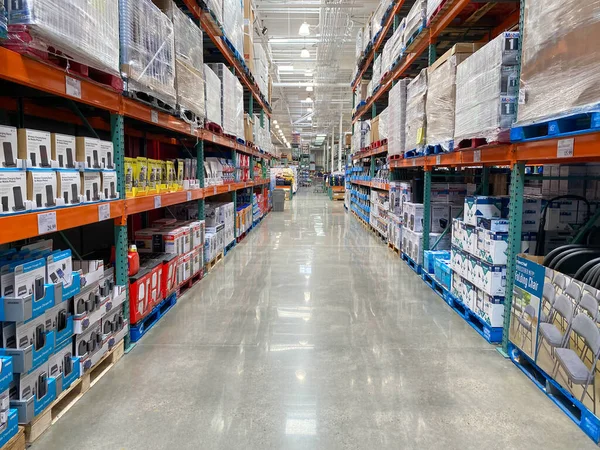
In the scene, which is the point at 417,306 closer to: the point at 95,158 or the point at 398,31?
the point at 95,158

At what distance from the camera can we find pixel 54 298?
2.20 meters

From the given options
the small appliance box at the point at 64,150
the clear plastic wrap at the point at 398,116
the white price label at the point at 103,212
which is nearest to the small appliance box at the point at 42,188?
the small appliance box at the point at 64,150

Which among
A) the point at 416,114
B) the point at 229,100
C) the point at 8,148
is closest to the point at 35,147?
the point at 8,148

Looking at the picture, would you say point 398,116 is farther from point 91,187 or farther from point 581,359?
point 91,187

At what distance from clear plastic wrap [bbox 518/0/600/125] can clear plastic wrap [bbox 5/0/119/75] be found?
2749 millimetres

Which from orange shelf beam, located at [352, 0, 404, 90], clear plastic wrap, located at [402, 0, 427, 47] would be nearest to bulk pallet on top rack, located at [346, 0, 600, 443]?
clear plastic wrap, located at [402, 0, 427, 47]

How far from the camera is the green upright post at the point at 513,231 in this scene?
311 centimetres

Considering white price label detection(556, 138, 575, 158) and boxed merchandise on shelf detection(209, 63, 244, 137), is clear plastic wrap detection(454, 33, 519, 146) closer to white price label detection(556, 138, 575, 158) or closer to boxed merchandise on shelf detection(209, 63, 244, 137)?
white price label detection(556, 138, 575, 158)

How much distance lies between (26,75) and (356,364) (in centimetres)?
272

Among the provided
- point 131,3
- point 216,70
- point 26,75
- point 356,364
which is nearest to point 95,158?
point 26,75

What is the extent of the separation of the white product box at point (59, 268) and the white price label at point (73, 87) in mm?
927

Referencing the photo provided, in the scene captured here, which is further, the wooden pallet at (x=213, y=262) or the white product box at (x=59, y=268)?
the wooden pallet at (x=213, y=262)

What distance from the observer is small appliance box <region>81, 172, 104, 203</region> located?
2.55m

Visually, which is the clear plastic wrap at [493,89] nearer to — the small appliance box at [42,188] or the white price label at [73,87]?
the white price label at [73,87]
